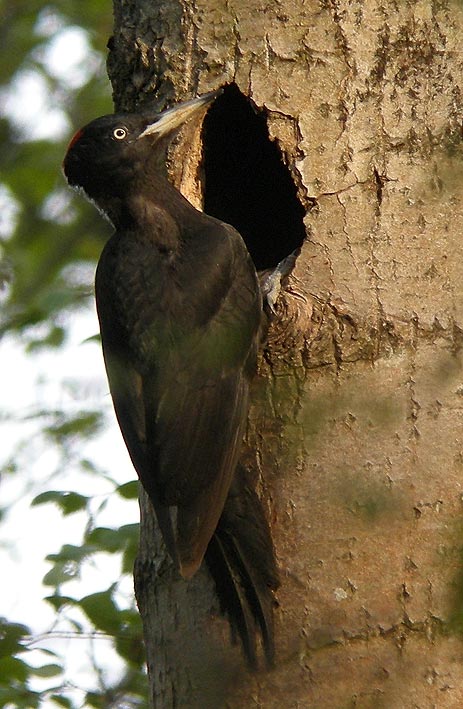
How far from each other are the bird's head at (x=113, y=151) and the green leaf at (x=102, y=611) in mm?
1434

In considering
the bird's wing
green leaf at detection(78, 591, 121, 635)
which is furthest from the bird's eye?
green leaf at detection(78, 591, 121, 635)

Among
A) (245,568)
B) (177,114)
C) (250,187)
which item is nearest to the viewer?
(245,568)

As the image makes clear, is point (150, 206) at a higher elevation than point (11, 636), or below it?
higher

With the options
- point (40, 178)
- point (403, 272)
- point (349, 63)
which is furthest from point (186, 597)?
point (40, 178)

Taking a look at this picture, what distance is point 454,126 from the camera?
314cm

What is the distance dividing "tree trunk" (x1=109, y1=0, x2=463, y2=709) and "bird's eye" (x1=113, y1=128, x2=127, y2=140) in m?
0.27

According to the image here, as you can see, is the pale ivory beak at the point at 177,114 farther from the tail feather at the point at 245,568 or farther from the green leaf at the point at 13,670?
the green leaf at the point at 13,670

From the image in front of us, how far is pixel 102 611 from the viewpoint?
13.1ft

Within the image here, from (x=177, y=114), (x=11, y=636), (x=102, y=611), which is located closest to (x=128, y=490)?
(x=102, y=611)

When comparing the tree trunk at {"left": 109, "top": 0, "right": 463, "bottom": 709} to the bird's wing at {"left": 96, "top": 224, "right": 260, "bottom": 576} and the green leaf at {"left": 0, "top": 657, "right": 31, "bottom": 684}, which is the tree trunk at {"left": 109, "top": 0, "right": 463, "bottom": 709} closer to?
the bird's wing at {"left": 96, "top": 224, "right": 260, "bottom": 576}

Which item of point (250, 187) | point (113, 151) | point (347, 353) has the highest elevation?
point (113, 151)

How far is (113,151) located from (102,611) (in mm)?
1639

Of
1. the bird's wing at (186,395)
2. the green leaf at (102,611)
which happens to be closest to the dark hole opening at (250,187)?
the bird's wing at (186,395)

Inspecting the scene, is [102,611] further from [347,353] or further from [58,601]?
[347,353]
